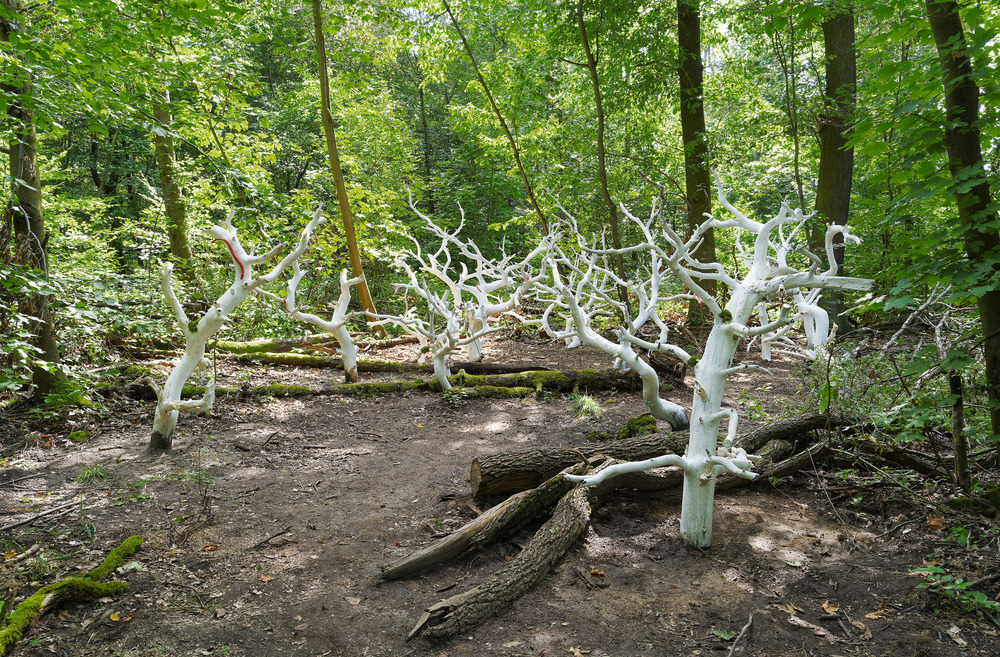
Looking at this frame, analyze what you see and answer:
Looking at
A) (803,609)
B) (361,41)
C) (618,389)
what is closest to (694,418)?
(803,609)

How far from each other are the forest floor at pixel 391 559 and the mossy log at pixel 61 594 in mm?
61

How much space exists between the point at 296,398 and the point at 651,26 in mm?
8505

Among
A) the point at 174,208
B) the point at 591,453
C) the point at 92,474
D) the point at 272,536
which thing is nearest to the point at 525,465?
the point at 591,453

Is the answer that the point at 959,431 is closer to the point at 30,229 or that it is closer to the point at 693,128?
the point at 30,229

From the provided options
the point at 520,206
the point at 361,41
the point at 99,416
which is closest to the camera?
the point at 99,416

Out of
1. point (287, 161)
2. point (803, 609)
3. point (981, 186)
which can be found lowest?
point (803, 609)

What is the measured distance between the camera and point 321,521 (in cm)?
413

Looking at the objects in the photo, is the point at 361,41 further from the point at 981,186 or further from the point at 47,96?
the point at 981,186

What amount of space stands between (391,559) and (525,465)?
1218 millimetres

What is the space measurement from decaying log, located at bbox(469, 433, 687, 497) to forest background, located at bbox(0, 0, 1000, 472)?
1790 mm

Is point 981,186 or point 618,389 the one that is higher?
point 981,186

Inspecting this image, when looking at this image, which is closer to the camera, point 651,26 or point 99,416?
point 99,416

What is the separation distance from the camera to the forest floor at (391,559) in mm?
2760

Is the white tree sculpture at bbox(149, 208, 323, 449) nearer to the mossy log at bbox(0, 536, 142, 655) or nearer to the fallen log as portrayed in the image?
the mossy log at bbox(0, 536, 142, 655)
